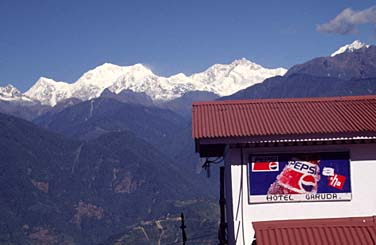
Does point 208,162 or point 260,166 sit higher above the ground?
point 208,162

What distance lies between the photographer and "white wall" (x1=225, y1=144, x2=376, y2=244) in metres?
22.2

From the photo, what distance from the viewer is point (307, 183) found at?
22.4 meters

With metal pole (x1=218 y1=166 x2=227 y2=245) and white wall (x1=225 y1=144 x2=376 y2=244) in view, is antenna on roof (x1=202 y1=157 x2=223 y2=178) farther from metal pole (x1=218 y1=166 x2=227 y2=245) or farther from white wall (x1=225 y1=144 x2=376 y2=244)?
white wall (x1=225 y1=144 x2=376 y2=244)

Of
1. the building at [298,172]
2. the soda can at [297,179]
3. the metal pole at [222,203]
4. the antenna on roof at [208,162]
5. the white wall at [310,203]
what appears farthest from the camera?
the antenna on roof at [208,162]

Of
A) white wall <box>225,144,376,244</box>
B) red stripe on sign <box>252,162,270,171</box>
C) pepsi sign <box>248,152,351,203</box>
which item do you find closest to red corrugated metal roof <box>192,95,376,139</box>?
white wall <box>225,144,376,244</box>

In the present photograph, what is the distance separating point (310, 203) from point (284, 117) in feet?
10.1

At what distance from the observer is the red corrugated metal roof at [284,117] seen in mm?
22109

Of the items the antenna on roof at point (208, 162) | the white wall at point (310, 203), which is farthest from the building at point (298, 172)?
the antenna on roof at point (208, 162)

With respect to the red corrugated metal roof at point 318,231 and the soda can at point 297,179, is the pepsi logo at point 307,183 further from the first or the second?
the red corrugated metal roof at point 318,231

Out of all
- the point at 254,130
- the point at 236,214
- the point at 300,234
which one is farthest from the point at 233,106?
the point at 300,234

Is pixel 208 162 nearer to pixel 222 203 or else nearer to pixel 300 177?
pixel 222 203

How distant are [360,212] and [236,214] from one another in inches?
158

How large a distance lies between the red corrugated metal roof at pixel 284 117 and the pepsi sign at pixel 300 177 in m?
0.90

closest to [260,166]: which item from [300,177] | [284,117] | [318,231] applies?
[300,177]
